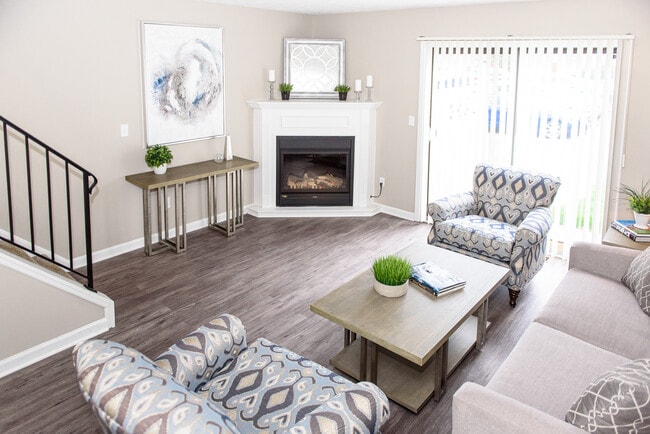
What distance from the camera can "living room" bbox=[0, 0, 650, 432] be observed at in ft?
14.2

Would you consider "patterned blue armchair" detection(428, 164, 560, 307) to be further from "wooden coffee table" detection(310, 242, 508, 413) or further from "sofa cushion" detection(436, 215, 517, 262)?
"wooden coffee table" detection(310, 242, 508, 413)

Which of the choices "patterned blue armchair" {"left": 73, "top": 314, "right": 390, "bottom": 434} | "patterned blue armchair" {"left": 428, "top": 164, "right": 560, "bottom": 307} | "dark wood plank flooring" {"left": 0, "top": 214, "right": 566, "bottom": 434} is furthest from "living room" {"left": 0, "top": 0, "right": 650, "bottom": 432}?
"patterned blue armchair" {"left": 73, "top": 314, "right": 390, "bottom": 434}

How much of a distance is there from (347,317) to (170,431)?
1.56 metres

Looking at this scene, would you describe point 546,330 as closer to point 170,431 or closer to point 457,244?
point 457,244

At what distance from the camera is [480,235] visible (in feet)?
14.4

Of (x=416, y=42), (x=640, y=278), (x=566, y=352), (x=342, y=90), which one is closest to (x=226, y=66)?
(x=342, y=90)

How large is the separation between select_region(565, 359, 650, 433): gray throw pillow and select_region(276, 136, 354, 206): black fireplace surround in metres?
4.65

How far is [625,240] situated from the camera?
3.88 m

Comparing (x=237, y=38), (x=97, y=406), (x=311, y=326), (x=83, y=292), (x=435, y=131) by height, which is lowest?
(x=311, y=326)

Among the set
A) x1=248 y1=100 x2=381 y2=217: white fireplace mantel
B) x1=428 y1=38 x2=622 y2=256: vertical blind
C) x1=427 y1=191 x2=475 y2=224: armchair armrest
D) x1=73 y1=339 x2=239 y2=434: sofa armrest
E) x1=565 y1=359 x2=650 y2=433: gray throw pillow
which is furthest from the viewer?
x1=248 y1=100 x2=381 y2=217: white fireplace mantel

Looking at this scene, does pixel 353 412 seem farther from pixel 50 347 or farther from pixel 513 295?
pixel 513 295

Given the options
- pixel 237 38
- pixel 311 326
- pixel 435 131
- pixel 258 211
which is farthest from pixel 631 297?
pixel 237 38

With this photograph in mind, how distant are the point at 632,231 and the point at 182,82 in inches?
162

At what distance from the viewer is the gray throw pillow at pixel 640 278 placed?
3.10m
